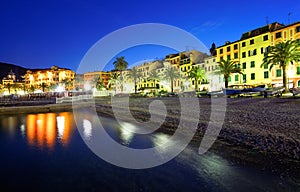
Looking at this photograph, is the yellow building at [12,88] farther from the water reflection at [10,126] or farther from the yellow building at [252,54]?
the yellow building at [252,54]

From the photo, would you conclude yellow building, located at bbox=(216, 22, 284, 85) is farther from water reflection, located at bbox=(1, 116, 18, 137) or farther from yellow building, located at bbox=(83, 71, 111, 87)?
yellow building, located at bbox=(83, 71, 111, 87)

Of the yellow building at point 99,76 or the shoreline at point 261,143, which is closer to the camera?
the shoreline at point 261,143

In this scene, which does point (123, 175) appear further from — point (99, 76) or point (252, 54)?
point (99, 76)

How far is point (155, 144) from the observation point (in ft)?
29.6

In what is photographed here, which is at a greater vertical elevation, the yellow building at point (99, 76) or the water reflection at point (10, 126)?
the yellow building at point (99, 76)

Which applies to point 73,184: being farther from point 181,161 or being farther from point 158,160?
point 181,161

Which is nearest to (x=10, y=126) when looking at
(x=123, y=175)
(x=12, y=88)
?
(x=123, y=175)

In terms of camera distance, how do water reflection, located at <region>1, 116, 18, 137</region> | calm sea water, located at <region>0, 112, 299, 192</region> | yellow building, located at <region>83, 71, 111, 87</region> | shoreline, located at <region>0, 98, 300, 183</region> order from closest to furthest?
calm sea water, located at <region>0, 112, 299, 192</region>, shoreline, located at <region>0, 98, 300, 183</region>, water reflection, located at <region>1, 116, 18, 137</region>, yellow building, located at <region>83, 71, 111, 87</region>

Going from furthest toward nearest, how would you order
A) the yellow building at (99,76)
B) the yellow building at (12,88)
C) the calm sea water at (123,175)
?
the yellow building at (99,76) < the yellow building at (12,88) < the calm sea water at (123,175)

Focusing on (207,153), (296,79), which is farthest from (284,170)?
→ (296,79)

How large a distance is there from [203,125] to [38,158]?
8.32 metres

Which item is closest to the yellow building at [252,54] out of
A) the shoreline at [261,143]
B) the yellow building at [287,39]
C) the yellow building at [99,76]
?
the yellow building at [287,39]

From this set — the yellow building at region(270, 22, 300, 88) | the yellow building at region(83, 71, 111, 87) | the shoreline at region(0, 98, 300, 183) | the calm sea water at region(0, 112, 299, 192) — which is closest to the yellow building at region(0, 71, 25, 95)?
the yellow building at region(83, 71, 111, 87)

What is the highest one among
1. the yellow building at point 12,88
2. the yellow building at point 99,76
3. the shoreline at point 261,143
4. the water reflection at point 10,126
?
the yellow building at point 99,76
